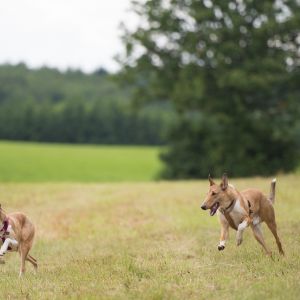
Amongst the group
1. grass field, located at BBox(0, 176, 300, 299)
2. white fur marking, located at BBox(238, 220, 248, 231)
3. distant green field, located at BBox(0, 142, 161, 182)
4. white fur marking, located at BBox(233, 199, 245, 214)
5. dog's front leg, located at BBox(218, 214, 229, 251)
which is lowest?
distant green field, located at BBox(0, 142, 161, 182)

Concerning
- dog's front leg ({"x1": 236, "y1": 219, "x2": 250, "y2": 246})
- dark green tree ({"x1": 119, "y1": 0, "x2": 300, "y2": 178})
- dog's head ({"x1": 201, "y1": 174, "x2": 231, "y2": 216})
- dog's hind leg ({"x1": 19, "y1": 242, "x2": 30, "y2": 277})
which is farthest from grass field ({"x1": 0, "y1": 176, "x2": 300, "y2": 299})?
dark green tree ({"x1": 119, "y1": 0, "x2": 300, "y2": 178})

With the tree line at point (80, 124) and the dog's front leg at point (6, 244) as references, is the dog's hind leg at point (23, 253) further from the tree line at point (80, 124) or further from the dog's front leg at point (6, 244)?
the tree line at point (80, 124)

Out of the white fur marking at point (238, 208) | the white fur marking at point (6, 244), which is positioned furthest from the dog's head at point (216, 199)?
the white fur marking at point (6, 244)

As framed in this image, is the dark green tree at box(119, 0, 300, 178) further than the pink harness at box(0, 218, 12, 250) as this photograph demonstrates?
Yes

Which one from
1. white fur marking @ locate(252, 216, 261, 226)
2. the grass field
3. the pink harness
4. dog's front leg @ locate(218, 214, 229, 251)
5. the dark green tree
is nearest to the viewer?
the grass field

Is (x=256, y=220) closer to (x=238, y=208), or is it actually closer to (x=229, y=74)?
(x=238, y=208)

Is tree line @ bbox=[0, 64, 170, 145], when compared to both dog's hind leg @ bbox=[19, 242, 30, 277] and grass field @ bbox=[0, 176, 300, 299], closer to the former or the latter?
grass field @ bbox=[0, 176, 300, 299]

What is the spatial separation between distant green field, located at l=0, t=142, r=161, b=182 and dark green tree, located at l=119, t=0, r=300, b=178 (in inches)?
375

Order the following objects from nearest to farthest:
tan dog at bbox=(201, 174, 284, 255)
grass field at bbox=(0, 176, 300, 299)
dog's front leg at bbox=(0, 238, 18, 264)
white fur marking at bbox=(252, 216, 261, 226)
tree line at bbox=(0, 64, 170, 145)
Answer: grass field at bbox=(0, 176, 300, 299) → dog's front leg at bbox=(0, 238, 18, 264) → tan dog at bbox=(201, 174, 284, 255) → white fur marking at bbox=(252, 216, 261, 226) → tree line at bbox=(0, 64, 170, 145)

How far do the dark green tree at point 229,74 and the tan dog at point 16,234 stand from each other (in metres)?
30.1

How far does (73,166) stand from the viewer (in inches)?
2591

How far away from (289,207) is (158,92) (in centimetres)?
2558

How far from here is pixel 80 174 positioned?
196 feet

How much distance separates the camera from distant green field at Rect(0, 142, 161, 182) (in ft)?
183
